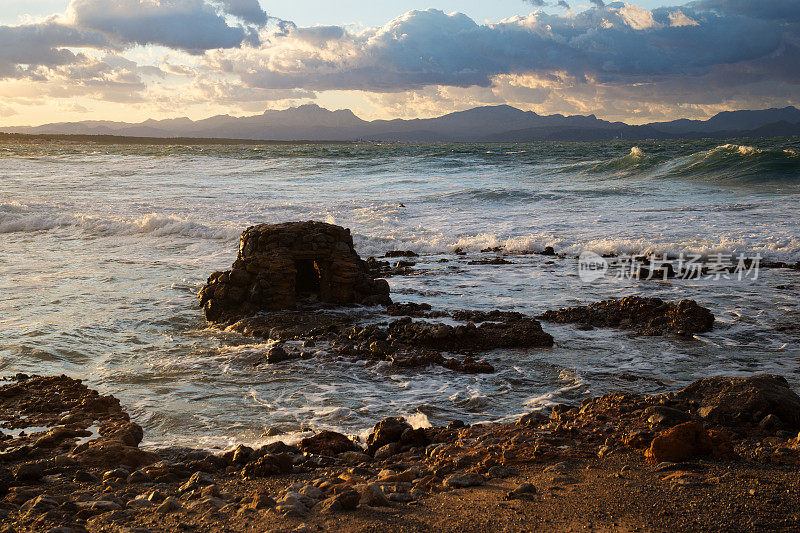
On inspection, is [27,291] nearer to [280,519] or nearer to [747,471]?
[280,519]

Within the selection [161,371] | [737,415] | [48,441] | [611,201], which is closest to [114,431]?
[48,441]

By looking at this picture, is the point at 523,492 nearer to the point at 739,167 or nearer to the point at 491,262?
the point at 491,262

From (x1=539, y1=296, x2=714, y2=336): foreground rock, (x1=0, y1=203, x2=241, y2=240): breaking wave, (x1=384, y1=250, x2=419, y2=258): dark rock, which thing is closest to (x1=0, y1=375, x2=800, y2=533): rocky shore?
(x1=539, y1=296, x2=714, y2=336): foreground rock

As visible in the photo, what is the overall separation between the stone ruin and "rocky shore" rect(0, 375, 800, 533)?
3.80m

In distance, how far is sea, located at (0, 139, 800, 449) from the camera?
668 centimetres

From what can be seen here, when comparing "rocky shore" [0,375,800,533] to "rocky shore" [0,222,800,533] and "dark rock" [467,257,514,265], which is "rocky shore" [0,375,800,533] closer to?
"rocky shore" [0,222,800,533]

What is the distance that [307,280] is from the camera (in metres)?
11.5

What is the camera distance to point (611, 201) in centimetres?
2433

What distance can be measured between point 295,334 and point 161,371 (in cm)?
198

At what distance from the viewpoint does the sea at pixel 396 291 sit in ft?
21.9

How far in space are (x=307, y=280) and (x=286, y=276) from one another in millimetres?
1263

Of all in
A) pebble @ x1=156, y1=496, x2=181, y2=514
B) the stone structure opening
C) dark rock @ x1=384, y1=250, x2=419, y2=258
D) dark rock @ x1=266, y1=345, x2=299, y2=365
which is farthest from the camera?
dark rock @ x1=384, y1=250, x2=419, y2=258

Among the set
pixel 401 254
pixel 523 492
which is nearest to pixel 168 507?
pixel 523 492

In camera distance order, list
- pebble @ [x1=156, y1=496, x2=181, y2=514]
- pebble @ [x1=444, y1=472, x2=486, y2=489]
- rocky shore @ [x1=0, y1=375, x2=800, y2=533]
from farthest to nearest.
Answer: pebble @ [x1=444, y1=472, x2=486, y2=489], pebble @ [x1=156, y1=496, x2=181, y2=514], rocky shore @ [x1=0, y1=375, x2=800, y2=533]
